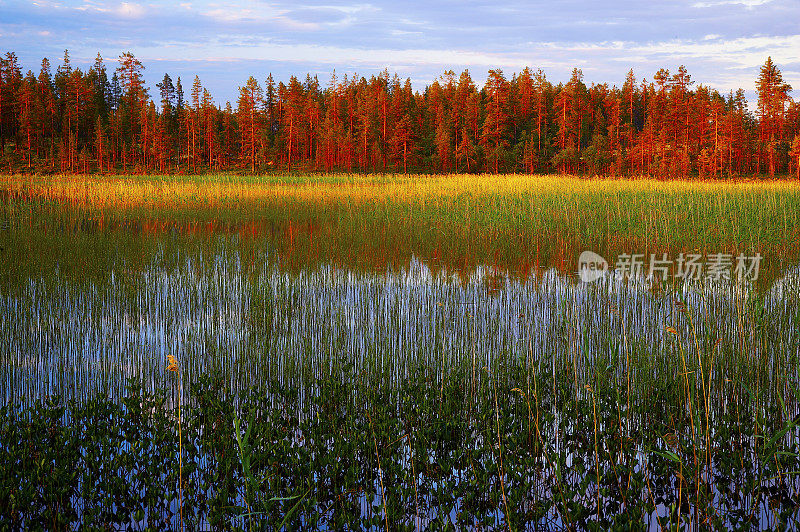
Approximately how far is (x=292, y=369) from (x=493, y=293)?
141 inches

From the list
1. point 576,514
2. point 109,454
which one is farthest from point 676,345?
point 109,454

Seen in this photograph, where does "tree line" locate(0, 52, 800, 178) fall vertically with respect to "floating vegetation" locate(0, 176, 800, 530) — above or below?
above

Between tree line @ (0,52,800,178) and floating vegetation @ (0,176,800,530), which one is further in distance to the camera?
tree line @ (0,52,800,178)

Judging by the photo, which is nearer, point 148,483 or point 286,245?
point 148,483

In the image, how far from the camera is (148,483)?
3.50 m

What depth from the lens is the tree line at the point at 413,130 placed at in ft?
190

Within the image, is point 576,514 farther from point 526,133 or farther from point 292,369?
point 526,133

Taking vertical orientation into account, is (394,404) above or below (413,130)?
below

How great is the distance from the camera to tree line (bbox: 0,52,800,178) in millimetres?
58000

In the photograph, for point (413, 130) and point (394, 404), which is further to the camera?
point (413, 130)

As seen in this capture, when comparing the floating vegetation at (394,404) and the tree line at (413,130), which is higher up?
the tree line at (413,130)

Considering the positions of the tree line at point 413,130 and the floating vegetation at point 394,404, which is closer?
the floating vegetation at point 394,404

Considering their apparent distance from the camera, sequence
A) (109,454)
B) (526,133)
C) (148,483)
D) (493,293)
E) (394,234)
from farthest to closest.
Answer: (526,133) → (394,234) → (493,293) → (109,454) → (148,483)

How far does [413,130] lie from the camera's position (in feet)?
206
